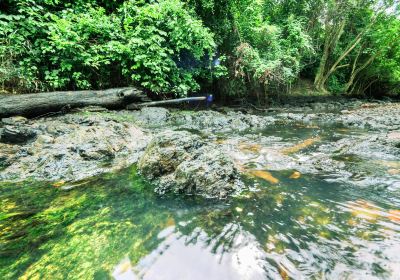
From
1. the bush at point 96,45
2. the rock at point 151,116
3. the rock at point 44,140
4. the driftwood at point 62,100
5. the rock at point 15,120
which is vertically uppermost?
the bush at point 96,45

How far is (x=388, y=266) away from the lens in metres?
1.66

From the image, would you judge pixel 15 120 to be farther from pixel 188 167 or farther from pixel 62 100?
pixel 188 167

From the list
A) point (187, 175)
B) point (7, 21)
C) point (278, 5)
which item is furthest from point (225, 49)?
point (187, 175)

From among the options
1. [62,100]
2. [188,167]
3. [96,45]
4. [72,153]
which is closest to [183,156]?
[188,167]

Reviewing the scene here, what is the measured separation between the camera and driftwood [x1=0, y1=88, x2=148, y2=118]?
584 cm

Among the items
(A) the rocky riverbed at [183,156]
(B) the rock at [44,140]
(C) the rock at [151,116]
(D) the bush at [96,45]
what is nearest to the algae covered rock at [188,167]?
(A) the rocky riverbed at [183,156]

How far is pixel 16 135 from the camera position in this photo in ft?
14.7

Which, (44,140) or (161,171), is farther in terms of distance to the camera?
(44,140)

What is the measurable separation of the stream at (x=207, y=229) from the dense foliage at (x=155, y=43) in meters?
5.21

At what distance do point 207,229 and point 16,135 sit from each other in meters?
4.24

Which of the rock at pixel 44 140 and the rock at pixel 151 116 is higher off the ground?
the rock at pixel 44 140

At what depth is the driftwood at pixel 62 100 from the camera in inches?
230

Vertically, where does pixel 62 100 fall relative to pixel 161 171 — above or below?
above

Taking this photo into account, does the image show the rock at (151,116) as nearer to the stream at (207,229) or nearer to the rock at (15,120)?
the rock at (15,120)
